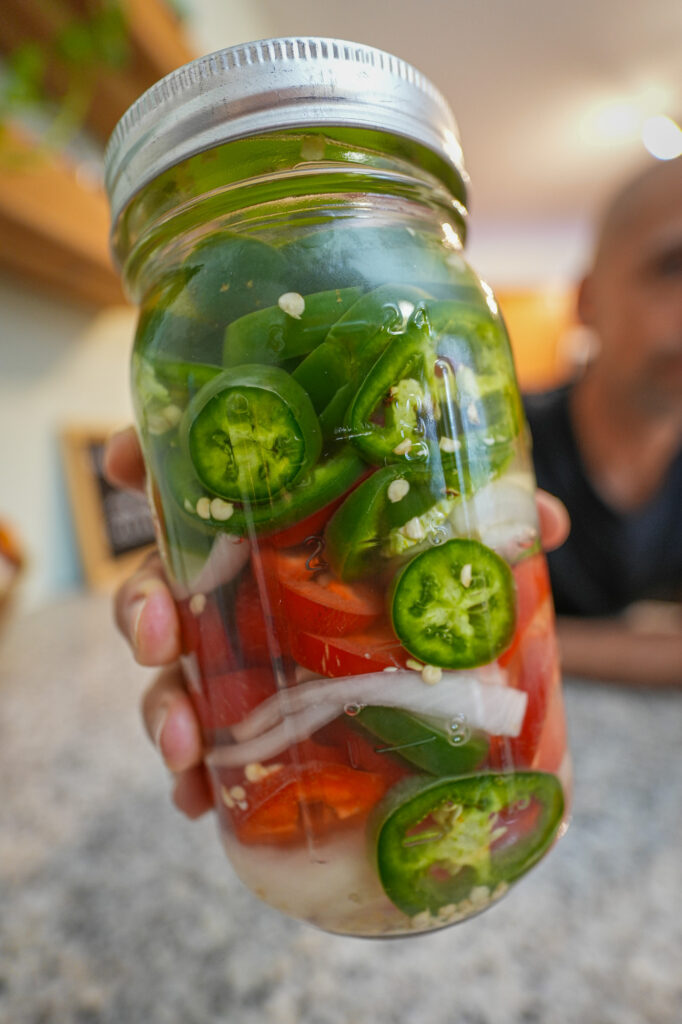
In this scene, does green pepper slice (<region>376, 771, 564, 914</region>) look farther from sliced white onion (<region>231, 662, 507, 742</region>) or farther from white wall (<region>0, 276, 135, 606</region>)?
white wall (<region>0, 276, 135, 606</region>)

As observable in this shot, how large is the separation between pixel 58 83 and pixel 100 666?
1.02 meters

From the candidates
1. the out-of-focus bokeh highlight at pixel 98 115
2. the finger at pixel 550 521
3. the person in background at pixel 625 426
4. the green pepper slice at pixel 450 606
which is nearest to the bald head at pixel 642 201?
the person in background at pixel 625 426

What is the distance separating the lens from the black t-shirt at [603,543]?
4.22ft

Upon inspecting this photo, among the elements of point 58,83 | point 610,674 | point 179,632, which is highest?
point 58,83

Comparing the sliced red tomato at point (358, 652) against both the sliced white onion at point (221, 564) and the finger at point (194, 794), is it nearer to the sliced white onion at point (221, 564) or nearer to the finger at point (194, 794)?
the sliced white onion at point (221, 564)

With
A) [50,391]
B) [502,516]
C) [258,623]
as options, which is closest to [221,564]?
[258,623]

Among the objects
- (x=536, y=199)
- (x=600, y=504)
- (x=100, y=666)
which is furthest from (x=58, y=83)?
(x=536, y=199)

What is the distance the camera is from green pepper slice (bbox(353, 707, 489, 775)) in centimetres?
27

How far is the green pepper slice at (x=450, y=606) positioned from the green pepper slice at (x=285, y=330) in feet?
0.33

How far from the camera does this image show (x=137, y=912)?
0.45 metres

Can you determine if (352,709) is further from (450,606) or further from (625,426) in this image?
(625,426)

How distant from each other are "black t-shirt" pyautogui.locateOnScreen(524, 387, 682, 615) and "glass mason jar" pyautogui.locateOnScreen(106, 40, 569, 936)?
1.04 m

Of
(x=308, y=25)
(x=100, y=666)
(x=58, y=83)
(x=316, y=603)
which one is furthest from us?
(x=308, y=25)

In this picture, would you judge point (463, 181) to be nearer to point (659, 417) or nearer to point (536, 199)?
point (659, 417)
